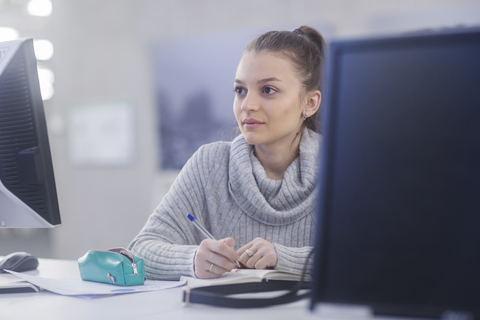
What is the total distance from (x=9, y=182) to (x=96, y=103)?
10.4 ft

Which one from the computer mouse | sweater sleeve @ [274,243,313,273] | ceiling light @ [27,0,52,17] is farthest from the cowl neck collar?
ceiling light @ [27,0,52,17]

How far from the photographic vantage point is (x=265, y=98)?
53.9 inches

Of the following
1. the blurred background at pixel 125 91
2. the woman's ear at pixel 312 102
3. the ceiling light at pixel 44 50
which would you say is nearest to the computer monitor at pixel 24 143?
the woman's ear at pixel 312 102

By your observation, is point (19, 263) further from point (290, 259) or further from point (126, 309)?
point (290, 259)

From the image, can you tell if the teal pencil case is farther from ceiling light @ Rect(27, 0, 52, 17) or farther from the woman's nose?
ceiling light @ Rect(27, 0, 52, 17)

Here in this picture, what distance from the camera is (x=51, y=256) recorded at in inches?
155

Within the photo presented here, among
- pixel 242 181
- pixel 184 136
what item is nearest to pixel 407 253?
pixel 242 181

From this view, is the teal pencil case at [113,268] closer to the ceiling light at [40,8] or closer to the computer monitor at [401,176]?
the computer monitor at [401,176]

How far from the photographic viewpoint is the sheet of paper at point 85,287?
0.87 m

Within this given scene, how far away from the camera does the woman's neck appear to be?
1442mm

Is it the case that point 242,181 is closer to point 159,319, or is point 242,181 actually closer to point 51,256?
point 159,319

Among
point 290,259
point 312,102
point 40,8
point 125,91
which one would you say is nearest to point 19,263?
point 290,259

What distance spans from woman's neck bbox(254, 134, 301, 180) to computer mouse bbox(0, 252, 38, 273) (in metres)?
0.72

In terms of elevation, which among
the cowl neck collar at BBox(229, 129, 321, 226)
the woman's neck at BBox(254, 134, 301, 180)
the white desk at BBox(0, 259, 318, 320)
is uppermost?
the woman's neck at BBox(254, 134, 301, 180)
